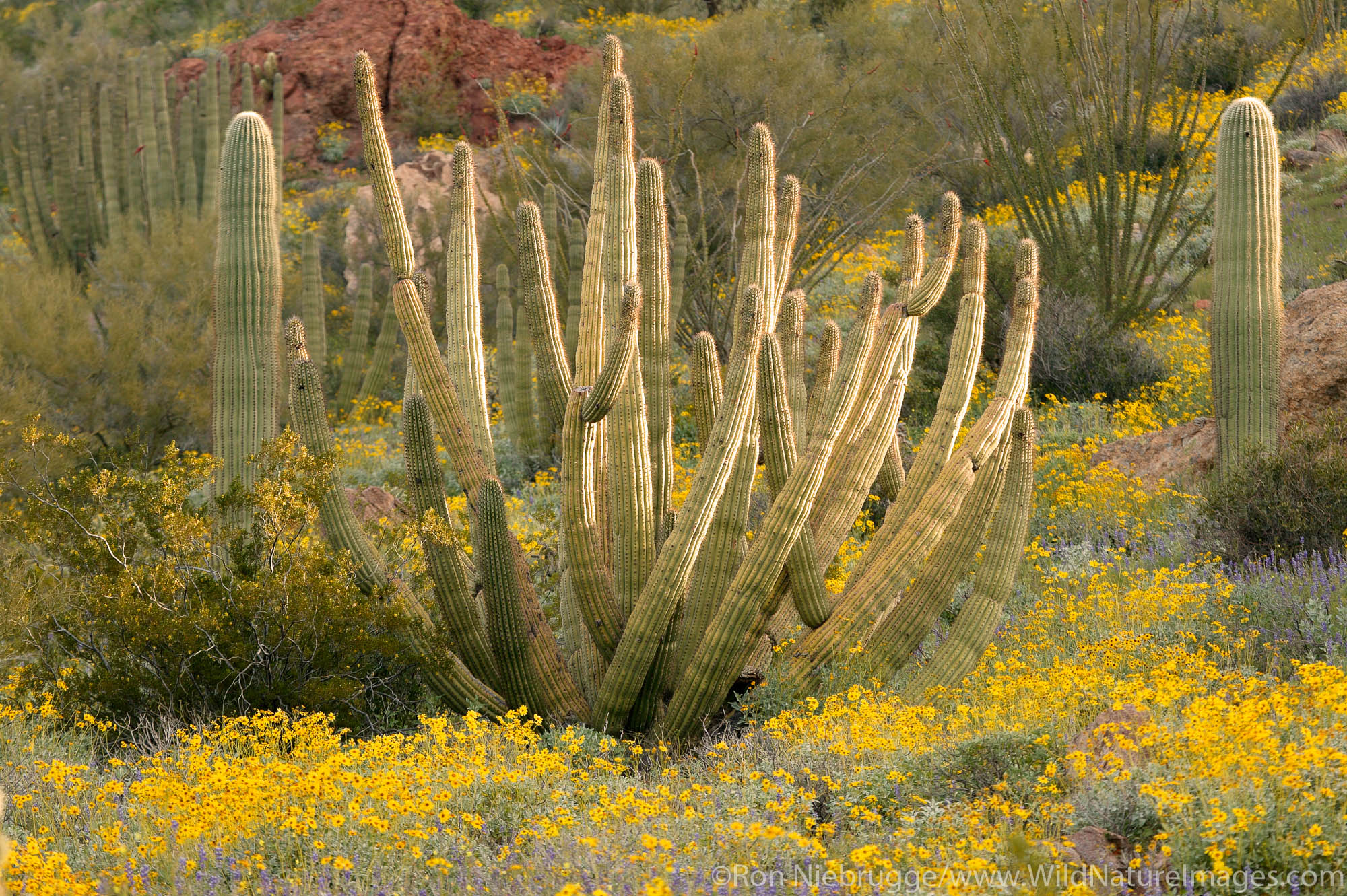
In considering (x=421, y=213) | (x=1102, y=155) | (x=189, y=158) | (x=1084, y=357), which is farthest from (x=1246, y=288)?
(x=189, y=158)

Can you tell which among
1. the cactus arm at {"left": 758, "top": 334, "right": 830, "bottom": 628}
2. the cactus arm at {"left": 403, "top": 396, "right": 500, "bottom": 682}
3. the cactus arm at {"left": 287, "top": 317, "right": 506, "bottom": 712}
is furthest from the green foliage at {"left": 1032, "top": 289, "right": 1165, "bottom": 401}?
the cactus arm at {"left": 287, "top": 317, "right": 506, "bottom": 712}

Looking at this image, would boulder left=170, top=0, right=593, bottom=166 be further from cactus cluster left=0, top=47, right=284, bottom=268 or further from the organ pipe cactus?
the organ pipe cactus

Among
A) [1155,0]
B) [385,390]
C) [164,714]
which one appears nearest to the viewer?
[164,714]

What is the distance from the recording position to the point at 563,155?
15.2m

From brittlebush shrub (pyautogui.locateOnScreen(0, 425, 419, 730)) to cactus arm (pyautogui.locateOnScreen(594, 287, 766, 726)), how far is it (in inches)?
39.7

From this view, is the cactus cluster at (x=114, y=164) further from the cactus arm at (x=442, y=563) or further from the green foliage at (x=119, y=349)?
the cactus arm at (x=442, y=563)

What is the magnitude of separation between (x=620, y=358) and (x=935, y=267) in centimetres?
188

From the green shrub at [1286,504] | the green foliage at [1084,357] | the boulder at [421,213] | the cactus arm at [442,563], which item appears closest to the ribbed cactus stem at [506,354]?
the boulder at [421,213]

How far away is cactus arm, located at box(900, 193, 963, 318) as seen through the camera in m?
5.78

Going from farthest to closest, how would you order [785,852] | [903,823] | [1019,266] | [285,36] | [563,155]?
[285,36]
[563,155]
[1019,266]
[903,823]
[785,852]

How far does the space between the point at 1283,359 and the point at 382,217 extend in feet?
18.4

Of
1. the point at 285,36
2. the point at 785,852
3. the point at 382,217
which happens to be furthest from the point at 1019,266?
the point at 285,36

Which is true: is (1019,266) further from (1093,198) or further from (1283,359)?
(1093,198)

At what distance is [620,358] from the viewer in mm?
4898
